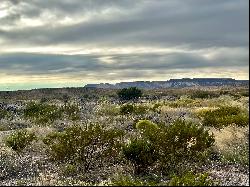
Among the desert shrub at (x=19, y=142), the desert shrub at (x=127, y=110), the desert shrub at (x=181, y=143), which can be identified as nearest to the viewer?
the desert shrub at (x=181, y=143)

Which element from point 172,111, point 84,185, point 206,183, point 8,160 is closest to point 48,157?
point 8,160

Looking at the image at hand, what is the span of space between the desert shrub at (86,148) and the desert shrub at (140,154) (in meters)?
1.12

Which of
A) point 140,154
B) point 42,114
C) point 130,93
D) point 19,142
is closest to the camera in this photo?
point 140,154

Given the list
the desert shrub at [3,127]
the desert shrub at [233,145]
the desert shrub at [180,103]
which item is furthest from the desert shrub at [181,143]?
the desert shrub at [180,103]

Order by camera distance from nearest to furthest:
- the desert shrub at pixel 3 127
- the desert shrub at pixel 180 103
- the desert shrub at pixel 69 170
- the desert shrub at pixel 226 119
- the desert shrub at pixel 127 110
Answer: the desert shrub at pixel 69 170 < the desert shrub at pixel 226 119 < the desert shrub at pixel 3 127 < the desert shrub at pixel 127 110 < the desert shrub at pixel 180 103

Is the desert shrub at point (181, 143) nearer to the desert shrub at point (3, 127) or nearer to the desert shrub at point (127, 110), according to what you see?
the desert shrub at point (3, 127)

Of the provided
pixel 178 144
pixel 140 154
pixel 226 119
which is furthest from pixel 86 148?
pixel 226 119

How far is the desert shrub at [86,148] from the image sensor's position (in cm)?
1477

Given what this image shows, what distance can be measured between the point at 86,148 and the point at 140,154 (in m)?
2.25

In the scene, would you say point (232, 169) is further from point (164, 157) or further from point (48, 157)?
point (48, 157)

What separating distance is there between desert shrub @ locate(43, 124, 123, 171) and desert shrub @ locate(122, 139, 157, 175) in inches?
44.0

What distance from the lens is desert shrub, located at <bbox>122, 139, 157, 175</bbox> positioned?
534 inches

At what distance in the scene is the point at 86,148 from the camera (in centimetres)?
1513

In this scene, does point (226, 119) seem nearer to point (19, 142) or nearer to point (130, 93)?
point (19, 142)
